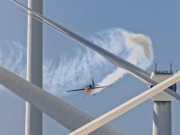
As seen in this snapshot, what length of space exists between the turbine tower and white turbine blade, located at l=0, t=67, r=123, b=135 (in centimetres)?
2160

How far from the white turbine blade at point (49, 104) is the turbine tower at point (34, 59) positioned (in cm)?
2160

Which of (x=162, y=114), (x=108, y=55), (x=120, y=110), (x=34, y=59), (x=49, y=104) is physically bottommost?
(x=34, y=59)

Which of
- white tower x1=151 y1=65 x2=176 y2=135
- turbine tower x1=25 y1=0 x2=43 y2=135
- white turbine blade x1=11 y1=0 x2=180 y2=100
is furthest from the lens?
turbine tower x1=25 y1=0 x2=43 y2=135

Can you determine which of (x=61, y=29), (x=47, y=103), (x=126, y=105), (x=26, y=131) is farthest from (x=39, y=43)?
(x=126, y=105)

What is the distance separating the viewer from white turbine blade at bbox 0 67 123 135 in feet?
36.2

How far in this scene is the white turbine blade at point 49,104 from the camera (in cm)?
1102

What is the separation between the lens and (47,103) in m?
11.7

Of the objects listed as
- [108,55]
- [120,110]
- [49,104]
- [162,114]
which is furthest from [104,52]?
[120,110]

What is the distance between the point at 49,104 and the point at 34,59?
23.6 meters

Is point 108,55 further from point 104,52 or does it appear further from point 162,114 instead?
point 162,114

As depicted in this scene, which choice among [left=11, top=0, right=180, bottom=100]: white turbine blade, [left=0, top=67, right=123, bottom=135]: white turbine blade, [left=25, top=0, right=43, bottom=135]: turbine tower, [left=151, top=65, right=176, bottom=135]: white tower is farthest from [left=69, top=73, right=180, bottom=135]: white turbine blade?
[left=25, top=0, right=43, bottom=135]: turbine tower

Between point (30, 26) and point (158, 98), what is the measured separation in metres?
21.9

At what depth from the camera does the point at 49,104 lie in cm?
1166

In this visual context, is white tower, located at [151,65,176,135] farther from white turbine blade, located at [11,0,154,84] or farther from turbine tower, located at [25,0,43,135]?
turbine tower, located at [25,0,43,135]
